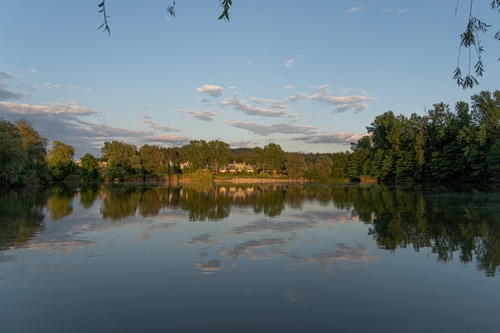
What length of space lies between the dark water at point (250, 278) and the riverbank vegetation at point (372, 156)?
35136mm

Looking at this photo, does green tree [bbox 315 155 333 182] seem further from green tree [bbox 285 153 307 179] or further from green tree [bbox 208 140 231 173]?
green tree [bbox 208 140 231 173]

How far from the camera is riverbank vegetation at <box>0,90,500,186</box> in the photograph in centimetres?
4734

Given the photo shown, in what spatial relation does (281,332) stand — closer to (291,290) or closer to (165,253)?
(291,290)

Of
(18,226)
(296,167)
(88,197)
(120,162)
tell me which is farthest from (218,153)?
(18,226)

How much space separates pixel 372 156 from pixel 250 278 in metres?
72.6

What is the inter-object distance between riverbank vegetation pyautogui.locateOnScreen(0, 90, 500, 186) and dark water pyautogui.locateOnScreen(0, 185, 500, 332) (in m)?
35.1

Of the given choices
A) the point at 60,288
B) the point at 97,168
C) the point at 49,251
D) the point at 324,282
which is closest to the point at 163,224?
the point at 49,251

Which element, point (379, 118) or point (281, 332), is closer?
point (281, 332)

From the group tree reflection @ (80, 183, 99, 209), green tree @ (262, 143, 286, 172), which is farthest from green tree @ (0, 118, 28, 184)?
green tree @ (262, 143, 286, 172)

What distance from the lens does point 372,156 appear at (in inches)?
2972

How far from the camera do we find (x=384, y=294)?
6.57 meters

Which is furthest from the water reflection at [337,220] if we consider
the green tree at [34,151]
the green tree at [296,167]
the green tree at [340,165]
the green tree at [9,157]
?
the green tree at [296,167]

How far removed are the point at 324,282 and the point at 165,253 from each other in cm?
443

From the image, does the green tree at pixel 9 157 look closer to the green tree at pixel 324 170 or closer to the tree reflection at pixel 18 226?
the tree reflection at pixel 18 226
